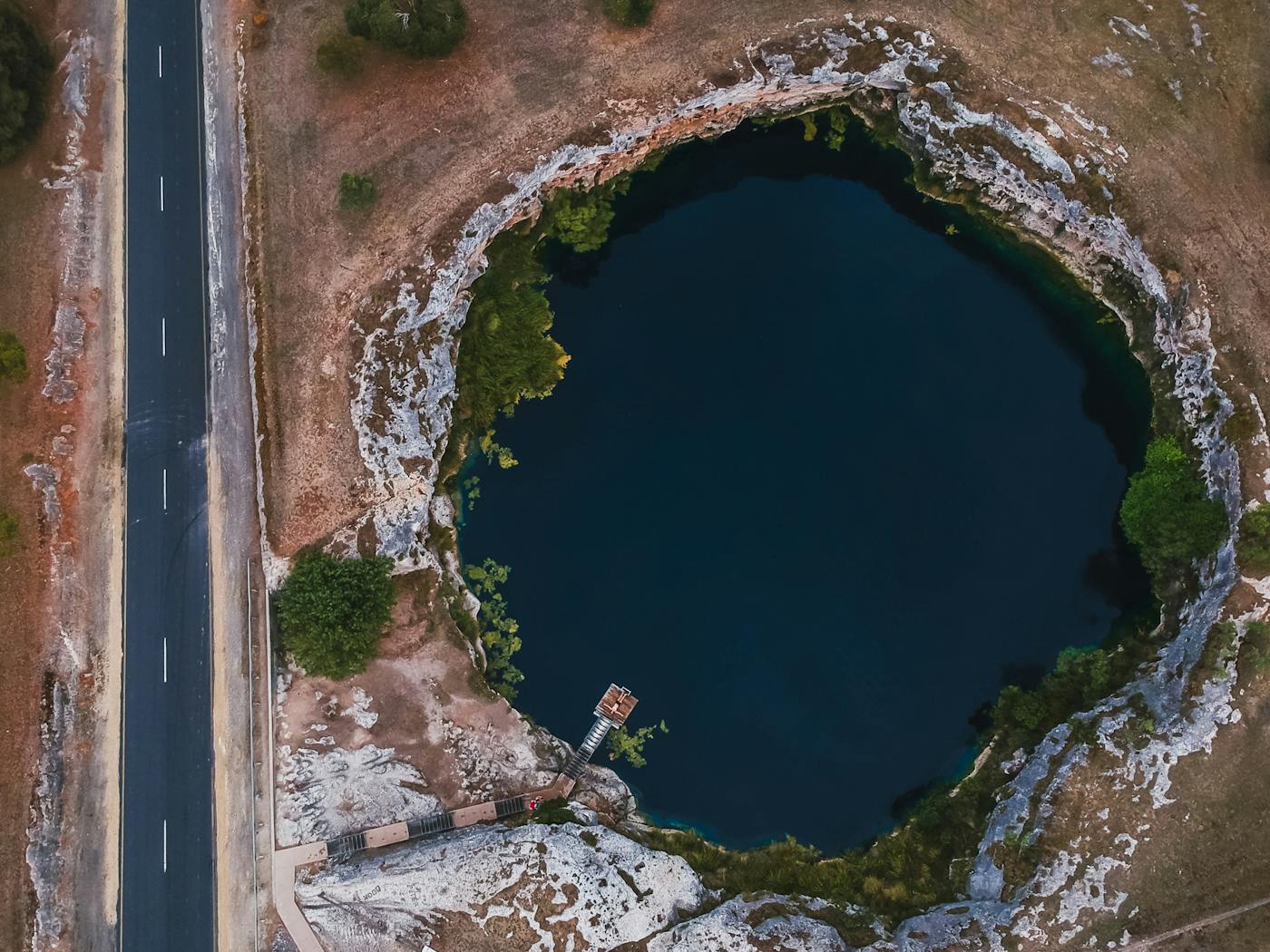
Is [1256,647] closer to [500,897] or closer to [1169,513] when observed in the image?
[1169,513]

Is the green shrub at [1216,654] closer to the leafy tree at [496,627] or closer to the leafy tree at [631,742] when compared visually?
the leafy tree at [631,742]

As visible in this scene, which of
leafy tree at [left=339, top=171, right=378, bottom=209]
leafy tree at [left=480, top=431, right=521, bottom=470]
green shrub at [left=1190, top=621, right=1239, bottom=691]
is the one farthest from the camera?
leafy tree at [left=480, top=431, right=521, bottom=470]

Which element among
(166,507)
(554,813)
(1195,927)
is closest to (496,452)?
(166,507)

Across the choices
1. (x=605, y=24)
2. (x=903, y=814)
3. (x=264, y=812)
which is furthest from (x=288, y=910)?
(x=605, y=24)

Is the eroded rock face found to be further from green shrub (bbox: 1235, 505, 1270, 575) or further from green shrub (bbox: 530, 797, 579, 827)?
green shrub (bbox: 1235, 505, 1270, 575)

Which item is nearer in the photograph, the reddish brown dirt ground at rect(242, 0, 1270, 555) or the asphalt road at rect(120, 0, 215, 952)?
the asphalt road at rect(120, 0, 215, 952)

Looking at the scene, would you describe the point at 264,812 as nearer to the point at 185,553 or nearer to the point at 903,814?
the point at 185,553

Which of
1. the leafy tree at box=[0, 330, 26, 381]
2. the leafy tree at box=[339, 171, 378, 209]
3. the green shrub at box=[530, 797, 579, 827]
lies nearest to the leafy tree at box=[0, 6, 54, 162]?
the leafy tree at box=[0, 330, 26, 381]

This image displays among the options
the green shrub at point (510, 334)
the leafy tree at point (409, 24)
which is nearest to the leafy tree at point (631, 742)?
the green shrub at point (510, 334)
